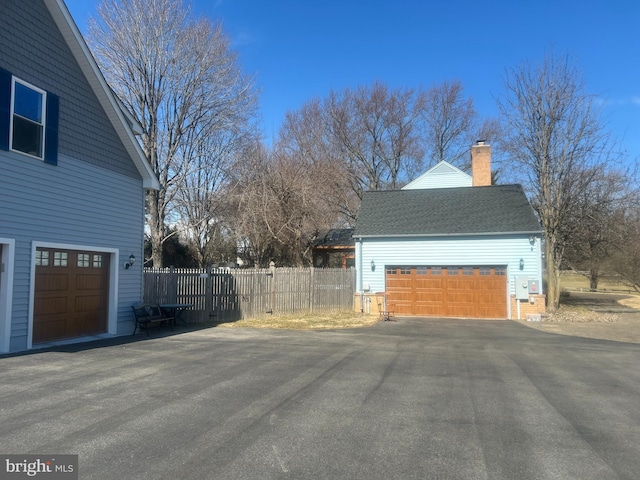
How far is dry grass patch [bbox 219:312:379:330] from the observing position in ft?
48.7

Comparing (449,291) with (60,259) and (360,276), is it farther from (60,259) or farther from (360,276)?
(60,259)

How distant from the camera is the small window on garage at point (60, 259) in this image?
10.8 m

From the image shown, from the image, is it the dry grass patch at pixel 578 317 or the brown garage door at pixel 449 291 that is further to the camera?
the brown garage door at pixel 449 291

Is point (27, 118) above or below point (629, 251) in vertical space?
above

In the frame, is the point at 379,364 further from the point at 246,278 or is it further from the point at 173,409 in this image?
the point at 246,278

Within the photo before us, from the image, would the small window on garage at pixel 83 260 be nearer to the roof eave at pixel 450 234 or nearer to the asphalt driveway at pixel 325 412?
the asphalt driveway at pixel 325 412

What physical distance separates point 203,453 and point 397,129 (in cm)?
3643

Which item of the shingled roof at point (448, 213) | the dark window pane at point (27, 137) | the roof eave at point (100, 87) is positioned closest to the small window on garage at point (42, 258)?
the dark window pane at point (27, 137)

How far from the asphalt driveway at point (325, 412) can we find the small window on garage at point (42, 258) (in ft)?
6.98

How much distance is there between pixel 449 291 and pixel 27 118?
15.4 meters

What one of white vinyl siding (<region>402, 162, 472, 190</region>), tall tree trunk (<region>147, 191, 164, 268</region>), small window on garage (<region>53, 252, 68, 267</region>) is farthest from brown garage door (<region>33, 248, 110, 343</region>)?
white vinyl siding (<region>402, 162, 472, 190</region>)

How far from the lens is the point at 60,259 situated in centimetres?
1098

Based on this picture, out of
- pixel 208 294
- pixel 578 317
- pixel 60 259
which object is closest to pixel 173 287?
pixel 208 294

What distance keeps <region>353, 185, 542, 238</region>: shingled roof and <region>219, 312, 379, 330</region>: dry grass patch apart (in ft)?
13.9
